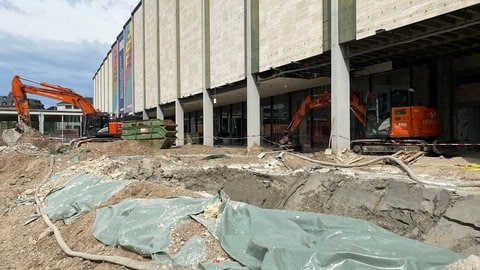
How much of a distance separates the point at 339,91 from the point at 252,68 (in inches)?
304

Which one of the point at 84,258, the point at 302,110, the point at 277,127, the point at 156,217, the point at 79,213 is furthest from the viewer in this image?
the point at 277,127

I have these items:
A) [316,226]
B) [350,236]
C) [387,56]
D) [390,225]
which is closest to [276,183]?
[390,225]

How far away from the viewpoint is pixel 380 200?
9.01 m

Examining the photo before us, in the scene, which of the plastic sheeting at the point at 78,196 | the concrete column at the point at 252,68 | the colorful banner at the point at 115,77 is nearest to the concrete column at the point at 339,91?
the concrete column at the point at 252,68

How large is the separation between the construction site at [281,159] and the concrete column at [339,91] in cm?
6

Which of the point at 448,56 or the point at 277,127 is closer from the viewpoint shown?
the point at 448,56

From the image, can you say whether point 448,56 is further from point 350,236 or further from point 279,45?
point 350,236

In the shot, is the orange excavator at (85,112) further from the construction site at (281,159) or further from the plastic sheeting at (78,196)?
the plastic sheeting at (78,196)

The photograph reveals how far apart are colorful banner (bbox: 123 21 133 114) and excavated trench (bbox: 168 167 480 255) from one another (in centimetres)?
3896

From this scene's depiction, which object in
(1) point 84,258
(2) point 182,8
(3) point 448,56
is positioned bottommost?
(1) point 84,258

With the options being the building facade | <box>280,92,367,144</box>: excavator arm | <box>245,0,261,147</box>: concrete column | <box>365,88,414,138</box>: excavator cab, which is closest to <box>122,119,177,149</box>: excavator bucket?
the building facade

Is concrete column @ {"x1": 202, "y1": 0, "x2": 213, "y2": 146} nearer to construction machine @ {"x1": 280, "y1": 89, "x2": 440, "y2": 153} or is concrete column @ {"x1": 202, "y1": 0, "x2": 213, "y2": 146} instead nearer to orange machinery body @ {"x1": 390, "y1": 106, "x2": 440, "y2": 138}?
construction machine @ {"x1": 280, "y1": 89, "x2": 440, "y2": 153}

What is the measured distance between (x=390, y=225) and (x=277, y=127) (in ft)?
75.4

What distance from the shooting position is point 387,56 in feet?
63.0
